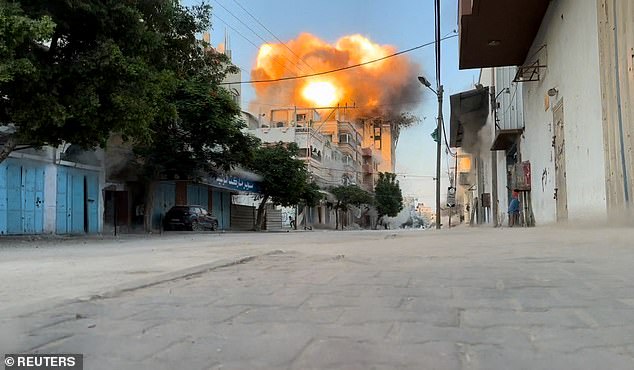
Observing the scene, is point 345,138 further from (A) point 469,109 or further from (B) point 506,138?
(B) point 506,138

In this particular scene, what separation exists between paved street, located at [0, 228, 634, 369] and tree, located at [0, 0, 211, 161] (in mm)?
7487

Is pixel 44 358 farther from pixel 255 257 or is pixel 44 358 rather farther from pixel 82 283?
pixel 255 257

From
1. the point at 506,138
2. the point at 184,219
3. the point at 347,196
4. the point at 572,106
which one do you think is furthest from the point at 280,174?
the point at 347,196

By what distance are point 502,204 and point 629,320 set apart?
2619 centimetres

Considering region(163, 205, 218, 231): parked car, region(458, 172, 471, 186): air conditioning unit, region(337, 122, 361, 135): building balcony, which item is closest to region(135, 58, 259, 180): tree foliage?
region(163, 205, 218, 231): parked car

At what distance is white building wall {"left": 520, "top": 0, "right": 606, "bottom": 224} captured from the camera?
11180mm

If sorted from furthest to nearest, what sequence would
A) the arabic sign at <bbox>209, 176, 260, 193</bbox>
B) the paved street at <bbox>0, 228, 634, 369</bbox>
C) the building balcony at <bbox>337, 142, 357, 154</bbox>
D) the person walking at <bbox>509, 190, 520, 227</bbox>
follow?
the building balcony at <bbox>337, 142, 357, 154</bbox>
the arabic sign at <bbox>209, 176, 260, 193</bbox>
the person walking at <bbox>509, 190, 520, 227</bbox>
the paved street at <bbox>0, 228, 634, 369</bbox>

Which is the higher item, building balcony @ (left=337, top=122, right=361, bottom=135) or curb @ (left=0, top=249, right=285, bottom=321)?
building balcony @ (left=337, top=122, right=361, bottom=135)

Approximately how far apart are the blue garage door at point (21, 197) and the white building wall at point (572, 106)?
1759 cm

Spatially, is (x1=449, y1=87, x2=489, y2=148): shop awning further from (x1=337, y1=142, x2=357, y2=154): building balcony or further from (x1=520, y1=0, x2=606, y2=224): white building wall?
(x1=337, y1=142, x2=357, y2=154): building balcony

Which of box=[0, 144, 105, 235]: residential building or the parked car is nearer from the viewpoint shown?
box=[0, 144, 105, 235]: residential building

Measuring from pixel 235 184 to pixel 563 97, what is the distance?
74.9ft

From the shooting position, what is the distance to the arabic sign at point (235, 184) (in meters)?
31.9

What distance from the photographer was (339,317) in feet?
11.0
